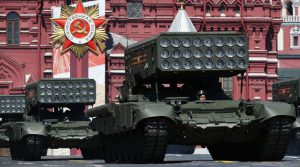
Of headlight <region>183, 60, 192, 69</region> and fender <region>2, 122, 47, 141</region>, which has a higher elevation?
headlight <region>183, 60, 192, 69</region>

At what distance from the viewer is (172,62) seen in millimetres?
24109

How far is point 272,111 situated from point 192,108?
73.4 inches

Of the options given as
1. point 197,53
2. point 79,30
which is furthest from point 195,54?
point 79,30

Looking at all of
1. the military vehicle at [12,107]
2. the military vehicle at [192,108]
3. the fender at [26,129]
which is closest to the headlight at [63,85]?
the fender at [26,129]

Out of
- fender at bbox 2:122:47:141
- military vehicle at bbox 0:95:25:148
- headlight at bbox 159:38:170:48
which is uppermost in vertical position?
headlight at bbox 159:38:170:48

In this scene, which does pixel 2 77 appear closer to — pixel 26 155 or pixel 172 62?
pixel 26 155

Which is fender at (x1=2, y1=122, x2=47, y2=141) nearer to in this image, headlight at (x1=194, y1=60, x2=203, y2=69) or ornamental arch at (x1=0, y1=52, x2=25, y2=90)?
headlight at (x1=194, y1=60, x2=203, y2=69)

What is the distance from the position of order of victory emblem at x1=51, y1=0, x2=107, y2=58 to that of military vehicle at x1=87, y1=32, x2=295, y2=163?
3998 centimetres

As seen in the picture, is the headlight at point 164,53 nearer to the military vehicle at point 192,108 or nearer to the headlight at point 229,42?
the military vehicle at point 192,108

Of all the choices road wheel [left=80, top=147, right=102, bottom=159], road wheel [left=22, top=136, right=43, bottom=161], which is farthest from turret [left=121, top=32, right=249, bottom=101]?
road wheel [left=80, top=147, right=102, bottom=159]

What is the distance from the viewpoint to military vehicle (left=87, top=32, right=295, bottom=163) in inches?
915

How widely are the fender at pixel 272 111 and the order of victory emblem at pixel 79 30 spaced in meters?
42.4

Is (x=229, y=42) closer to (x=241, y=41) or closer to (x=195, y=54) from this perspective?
(x=241, y=41)

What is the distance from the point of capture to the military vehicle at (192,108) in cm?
2325
